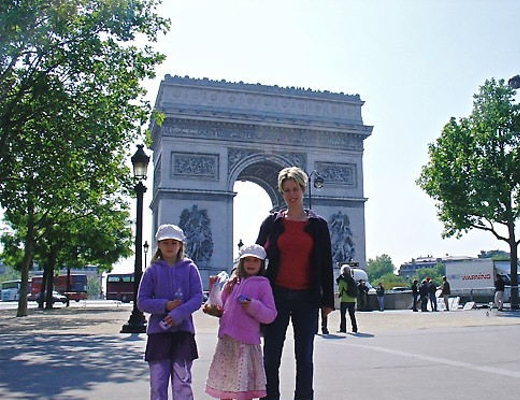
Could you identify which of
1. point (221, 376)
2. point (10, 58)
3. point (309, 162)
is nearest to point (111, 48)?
point (10, 58)

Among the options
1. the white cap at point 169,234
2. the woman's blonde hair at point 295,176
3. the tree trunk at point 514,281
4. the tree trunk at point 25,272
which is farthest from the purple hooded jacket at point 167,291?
the tree trunk at point 514,281

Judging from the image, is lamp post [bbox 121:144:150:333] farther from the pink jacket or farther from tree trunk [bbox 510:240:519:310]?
tree trunk [bbox 510:240:519:310]

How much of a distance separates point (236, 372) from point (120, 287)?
5623cm

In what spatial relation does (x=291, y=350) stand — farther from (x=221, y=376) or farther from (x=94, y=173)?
(x=94, y=173)

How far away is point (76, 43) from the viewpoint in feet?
53.4

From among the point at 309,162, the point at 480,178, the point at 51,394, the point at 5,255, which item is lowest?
the point at 51,394

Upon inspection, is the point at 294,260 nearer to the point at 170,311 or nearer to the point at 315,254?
the point at 315,254

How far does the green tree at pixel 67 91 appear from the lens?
15.6 metres

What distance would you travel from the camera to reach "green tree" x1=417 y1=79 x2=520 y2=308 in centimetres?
2750

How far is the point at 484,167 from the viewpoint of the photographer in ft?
91.6

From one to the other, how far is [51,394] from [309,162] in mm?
40610

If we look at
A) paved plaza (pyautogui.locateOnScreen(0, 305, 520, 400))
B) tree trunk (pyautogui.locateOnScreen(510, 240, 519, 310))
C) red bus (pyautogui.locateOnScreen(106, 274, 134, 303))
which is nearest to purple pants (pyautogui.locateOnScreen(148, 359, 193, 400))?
paved plaza (pyautogui.locateOnScreen(0, 305, 520, 400))

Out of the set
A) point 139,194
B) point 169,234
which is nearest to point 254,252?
point 169,234

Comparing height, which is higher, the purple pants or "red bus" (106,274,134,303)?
"red bus" (106,274,134,303)
